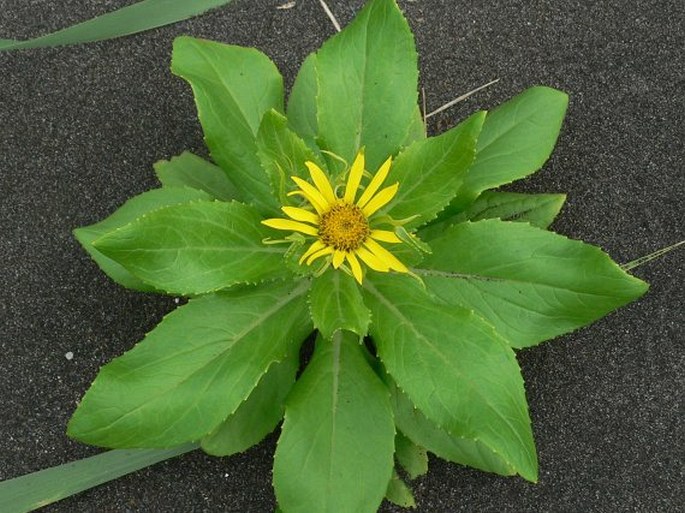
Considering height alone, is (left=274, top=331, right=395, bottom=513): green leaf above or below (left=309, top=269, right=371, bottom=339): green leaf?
below

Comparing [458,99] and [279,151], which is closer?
[279,151]

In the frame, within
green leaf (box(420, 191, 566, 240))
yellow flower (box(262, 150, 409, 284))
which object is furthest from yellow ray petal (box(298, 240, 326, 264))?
green leaf (box(420, 191, 566, 240))

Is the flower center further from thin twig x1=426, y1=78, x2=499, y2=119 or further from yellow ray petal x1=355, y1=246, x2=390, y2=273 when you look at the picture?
thin twig x1=426, y1=78, x2=499, y2=119

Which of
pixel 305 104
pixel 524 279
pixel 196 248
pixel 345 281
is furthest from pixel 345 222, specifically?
pixel 305 104

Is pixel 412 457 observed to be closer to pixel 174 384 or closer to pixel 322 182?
pixel 174 384

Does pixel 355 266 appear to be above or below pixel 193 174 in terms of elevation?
above

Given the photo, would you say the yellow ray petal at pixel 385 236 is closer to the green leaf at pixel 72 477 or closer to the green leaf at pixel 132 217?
the green leaf at pixel 132 217

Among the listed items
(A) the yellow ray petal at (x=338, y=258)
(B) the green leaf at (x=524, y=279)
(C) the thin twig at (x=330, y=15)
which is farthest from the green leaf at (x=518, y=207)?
(C) the thin twig at (x=330, y=15)
